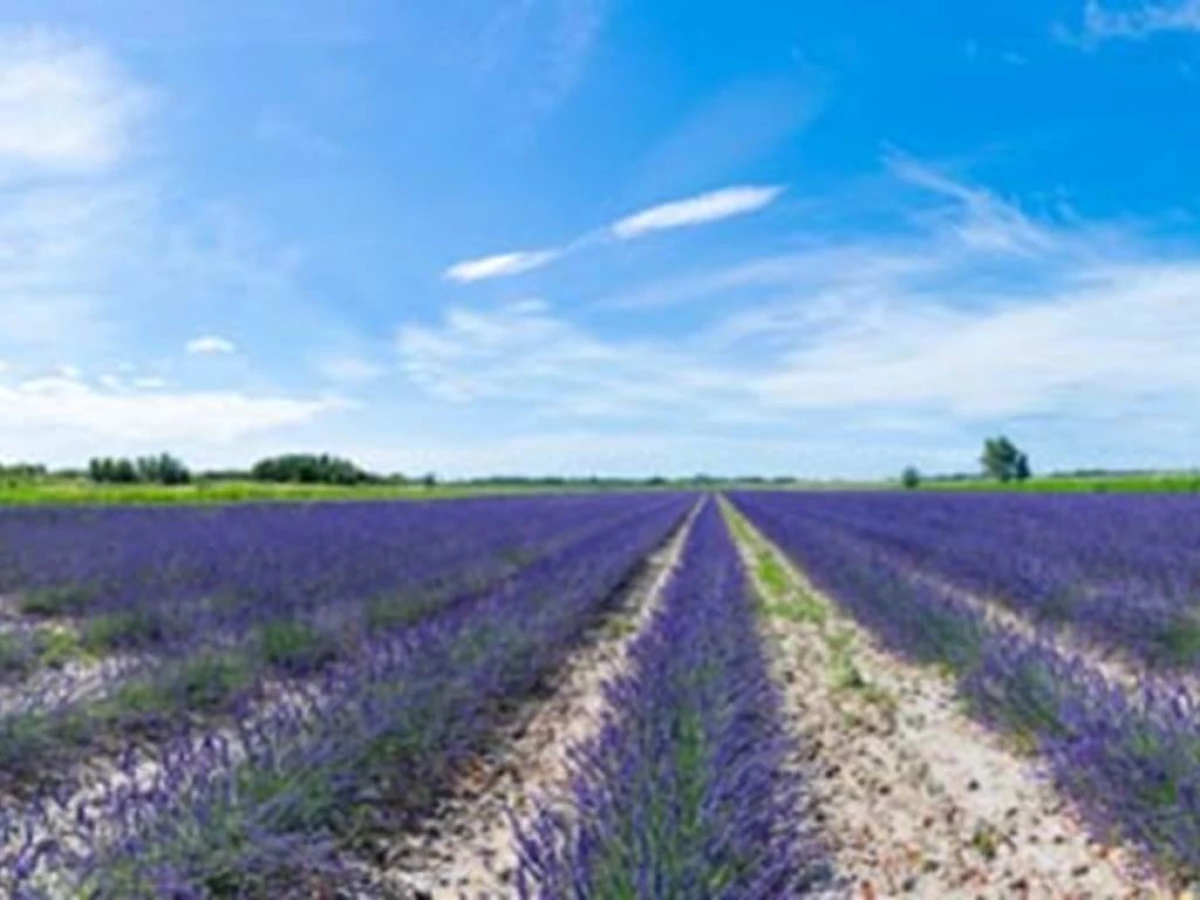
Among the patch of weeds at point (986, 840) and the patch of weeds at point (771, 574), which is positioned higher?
the patch of weeds at point (771, 574)

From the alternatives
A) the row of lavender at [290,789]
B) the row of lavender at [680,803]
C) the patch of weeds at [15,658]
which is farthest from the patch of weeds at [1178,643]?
the patch of weeds at [15,658]

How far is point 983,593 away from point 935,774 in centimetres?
760

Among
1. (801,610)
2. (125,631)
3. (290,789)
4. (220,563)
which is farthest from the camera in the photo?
(220,563)

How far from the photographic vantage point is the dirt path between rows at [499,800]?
4.27m

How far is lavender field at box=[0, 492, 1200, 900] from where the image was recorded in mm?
3561

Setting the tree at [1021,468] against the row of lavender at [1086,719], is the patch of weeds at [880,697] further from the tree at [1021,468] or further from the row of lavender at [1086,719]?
the tree at [1021,468]

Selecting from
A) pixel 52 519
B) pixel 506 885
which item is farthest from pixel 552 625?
pixel 52 519

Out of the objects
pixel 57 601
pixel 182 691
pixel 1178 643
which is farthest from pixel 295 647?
pixel 1178 643

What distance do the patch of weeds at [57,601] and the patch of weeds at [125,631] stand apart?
2.13 metres

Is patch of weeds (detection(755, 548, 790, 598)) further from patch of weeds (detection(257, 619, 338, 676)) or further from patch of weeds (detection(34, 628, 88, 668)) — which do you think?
patch of weeds (detection(34, 628, 88, 668))

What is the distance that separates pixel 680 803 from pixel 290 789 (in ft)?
4.58

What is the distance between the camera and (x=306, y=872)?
4031 mm

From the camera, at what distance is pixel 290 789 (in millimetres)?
4016

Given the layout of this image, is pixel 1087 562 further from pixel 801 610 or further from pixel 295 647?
pixel 295 647
